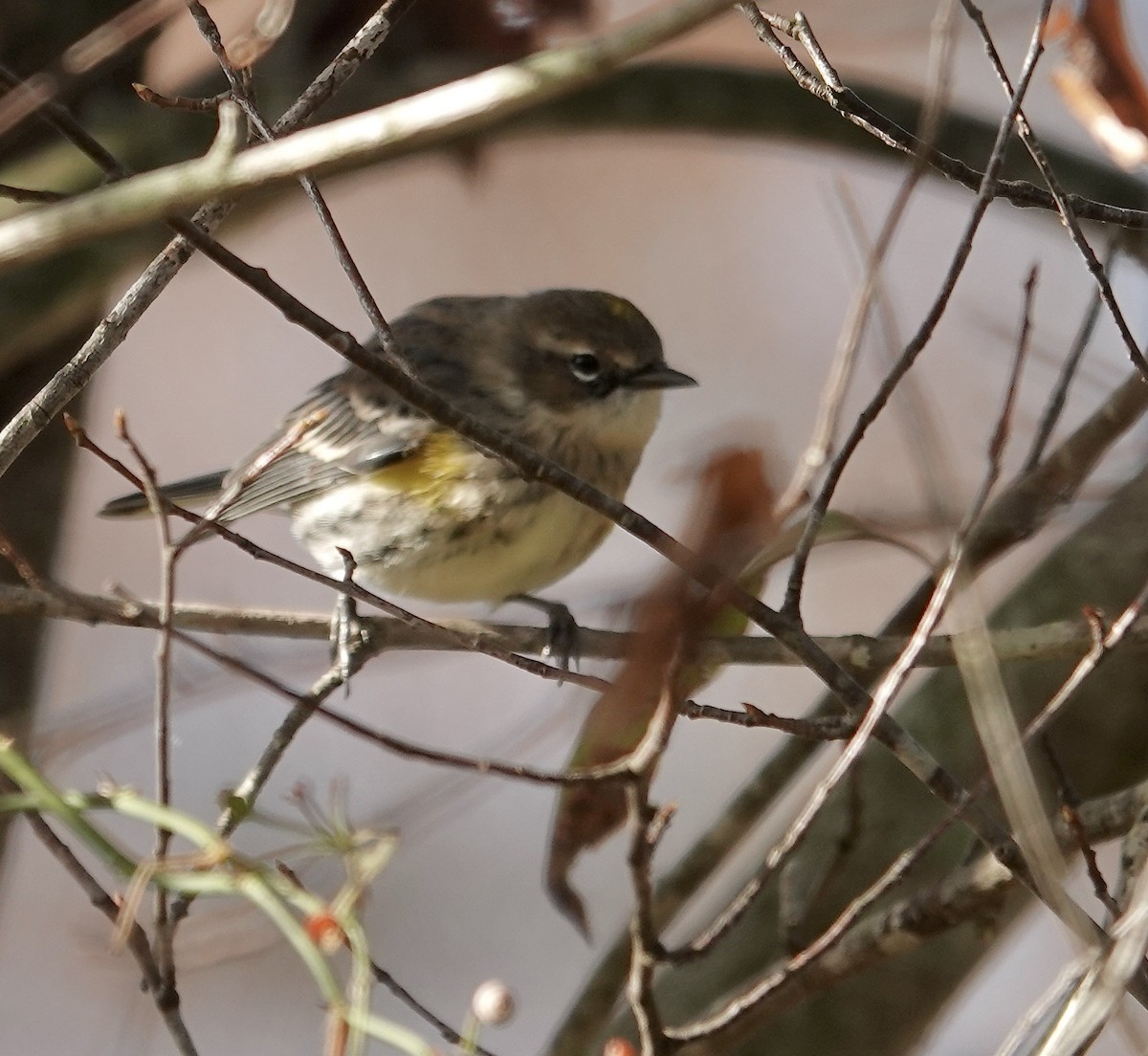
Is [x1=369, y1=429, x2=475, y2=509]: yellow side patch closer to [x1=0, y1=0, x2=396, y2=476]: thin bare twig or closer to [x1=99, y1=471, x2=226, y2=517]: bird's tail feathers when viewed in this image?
[x1=99, y1=471, x2=226, y2=517]: bird's tail feathers

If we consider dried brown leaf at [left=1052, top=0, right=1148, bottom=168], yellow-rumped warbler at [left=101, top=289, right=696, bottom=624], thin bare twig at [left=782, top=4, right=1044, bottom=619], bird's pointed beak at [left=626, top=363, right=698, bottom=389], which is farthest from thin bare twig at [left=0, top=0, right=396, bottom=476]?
bird's pointed beak at [left=626, top=363, right=698, bottom=389]

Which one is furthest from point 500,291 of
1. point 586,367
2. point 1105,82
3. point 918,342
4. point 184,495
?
point 918,342

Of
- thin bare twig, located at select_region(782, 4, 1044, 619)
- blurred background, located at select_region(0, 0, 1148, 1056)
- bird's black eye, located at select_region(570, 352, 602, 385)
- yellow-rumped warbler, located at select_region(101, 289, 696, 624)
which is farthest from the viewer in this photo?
blurred background, located at select_region(0, 0, 1148, 1056)

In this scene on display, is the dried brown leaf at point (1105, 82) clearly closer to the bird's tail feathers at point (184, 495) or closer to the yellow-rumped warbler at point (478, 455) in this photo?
the yellow-rumped warbler at point (478, 455)

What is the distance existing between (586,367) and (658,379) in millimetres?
204

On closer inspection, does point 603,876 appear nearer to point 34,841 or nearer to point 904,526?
point 34,841

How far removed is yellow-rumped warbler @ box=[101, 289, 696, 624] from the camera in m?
3.24

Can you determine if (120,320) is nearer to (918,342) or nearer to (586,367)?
(918,342)

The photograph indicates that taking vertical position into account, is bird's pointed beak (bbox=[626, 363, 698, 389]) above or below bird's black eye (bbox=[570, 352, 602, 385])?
below

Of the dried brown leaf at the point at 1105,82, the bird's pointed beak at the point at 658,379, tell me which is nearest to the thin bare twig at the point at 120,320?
the dried brown leaf at the point at 1105,82

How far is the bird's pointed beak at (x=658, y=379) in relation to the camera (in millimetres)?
3463

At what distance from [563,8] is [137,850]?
3562 millimetres

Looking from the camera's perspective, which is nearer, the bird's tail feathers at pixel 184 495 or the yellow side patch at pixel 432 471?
the yellow side patch at pixel 432 471

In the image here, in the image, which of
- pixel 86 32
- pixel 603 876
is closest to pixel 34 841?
pixel 603 876
